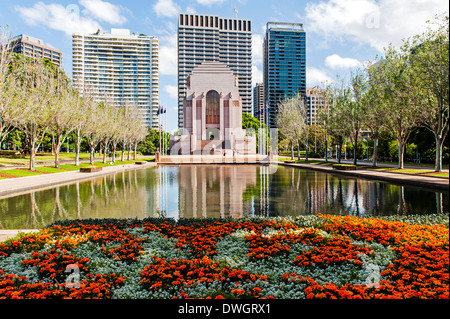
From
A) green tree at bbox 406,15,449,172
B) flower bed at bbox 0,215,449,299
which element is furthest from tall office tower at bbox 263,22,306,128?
flower bed at bbox 0,215,449,299

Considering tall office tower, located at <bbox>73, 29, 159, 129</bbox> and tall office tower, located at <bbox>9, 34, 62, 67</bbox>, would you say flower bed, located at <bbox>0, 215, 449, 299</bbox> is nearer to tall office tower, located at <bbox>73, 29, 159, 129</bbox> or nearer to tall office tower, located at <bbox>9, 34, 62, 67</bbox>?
tall office tower, located at <bbox>9, 34, 62, 67</bbox>

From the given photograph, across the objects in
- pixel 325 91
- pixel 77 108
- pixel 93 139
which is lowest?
pixel 93 139

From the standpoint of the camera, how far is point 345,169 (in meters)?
32.6

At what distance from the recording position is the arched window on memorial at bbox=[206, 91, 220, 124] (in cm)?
8606

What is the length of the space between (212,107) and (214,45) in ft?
266

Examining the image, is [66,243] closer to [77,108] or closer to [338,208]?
[338,208]

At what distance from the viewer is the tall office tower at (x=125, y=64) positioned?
148m

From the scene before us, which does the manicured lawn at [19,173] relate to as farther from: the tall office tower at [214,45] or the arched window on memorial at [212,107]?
the tall office tower at [214,45]

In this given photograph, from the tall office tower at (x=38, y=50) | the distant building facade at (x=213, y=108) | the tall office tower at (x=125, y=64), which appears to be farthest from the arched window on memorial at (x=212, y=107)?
the tall office tower at (x=125, y=64)

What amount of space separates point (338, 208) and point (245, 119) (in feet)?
303

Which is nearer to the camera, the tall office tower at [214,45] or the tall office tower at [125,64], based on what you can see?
the tall office tower at [125,64]

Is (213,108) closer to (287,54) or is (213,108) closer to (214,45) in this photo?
(287,54)

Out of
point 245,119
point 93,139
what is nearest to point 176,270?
point 93,139

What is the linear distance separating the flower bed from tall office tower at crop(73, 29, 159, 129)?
145 m
